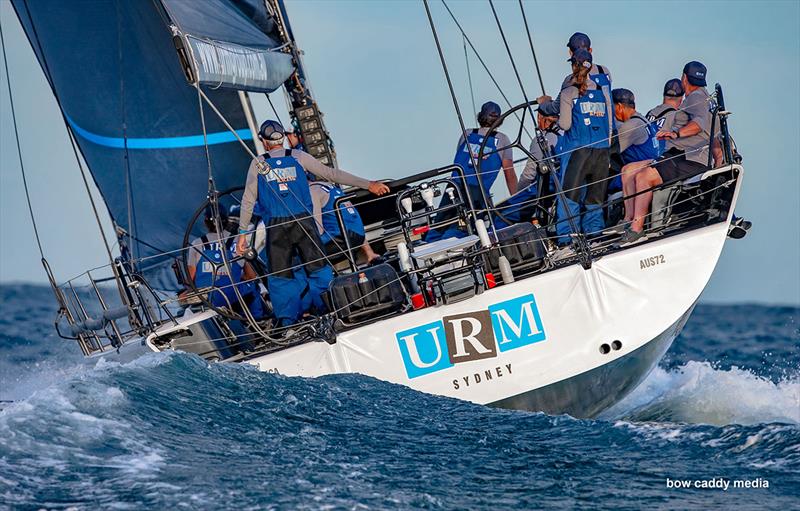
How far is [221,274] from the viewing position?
8.48 m

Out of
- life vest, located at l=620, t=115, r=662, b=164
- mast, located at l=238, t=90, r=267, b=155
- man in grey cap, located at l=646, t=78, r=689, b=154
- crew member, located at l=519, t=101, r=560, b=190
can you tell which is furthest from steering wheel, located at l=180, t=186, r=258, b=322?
man in grey cap, located at l=646, t=78, r=689, b=154

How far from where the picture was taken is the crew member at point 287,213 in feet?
24.6

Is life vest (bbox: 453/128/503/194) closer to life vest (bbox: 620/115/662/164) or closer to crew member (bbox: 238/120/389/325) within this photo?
life vest (bbox: 620/115/662/164)

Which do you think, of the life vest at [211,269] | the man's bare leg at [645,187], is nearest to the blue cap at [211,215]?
the life vest at [211,269]

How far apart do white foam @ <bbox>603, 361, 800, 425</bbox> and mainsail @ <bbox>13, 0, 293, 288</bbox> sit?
12.5 ft

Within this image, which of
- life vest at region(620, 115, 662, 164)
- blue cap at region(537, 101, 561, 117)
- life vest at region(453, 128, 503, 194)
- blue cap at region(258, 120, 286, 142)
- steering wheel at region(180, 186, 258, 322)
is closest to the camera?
steering wheel at region(180, 186, 258, 322)

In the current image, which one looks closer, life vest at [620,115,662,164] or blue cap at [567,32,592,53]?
blue cap at [567,32,592,53]

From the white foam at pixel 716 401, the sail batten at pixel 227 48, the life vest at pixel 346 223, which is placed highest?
the sail batten at pixel 227 48

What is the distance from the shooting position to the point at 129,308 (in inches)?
320

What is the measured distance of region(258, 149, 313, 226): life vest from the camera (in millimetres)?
7477

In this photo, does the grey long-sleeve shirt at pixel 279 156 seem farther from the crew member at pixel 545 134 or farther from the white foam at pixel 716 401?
the white foam at pixel 716 401

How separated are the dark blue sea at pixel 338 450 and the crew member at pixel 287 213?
0.84m

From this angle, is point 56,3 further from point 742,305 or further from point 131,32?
point 742,305

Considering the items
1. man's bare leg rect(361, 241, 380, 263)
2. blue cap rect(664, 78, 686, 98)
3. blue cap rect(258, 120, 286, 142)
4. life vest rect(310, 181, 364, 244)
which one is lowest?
man's bare leg rect(361, 241, 380, 263)
